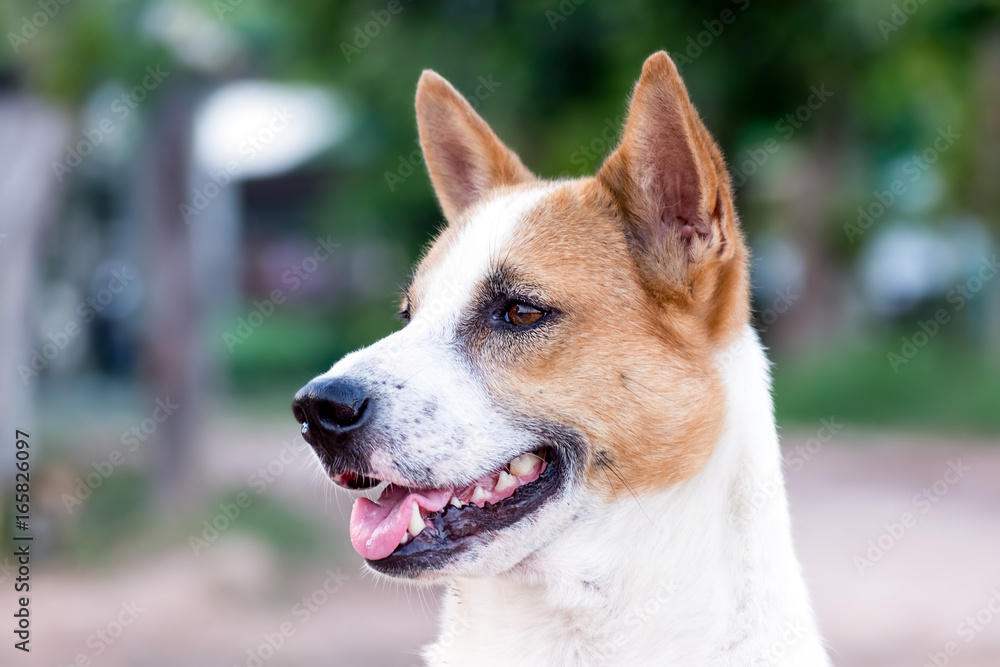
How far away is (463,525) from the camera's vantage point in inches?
104

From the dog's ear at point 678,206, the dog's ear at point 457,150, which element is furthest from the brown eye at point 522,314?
the dog's ear at point 457,150

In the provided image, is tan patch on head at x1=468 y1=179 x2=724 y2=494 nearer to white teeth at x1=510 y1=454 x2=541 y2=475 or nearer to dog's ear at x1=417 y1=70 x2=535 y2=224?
white teeth at x1=510 y1=454 x2=541 y2=475

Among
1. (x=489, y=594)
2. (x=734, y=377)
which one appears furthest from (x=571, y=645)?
(x=734, y=377)

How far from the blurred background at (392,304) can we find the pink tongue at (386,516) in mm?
2019

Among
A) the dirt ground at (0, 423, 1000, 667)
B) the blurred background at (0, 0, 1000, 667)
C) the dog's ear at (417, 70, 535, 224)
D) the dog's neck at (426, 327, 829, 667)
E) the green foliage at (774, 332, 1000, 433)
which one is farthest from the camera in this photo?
the green foliage at (774, 332, 1000, 433)

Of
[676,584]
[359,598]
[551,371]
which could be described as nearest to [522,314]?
[551,371]

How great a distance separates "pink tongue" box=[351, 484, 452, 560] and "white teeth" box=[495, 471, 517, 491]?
0.14m

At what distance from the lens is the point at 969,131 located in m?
13.4

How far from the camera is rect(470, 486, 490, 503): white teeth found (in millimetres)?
2680

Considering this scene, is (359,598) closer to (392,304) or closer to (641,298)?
(392,304)

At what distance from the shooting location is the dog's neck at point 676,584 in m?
2.56

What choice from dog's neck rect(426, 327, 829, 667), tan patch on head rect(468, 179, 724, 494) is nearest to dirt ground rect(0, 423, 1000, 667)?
dog's neck rect(426, 327, 829, 667)

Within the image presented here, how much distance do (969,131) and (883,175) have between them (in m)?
4.55

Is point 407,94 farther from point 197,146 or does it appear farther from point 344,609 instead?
point 344,609
